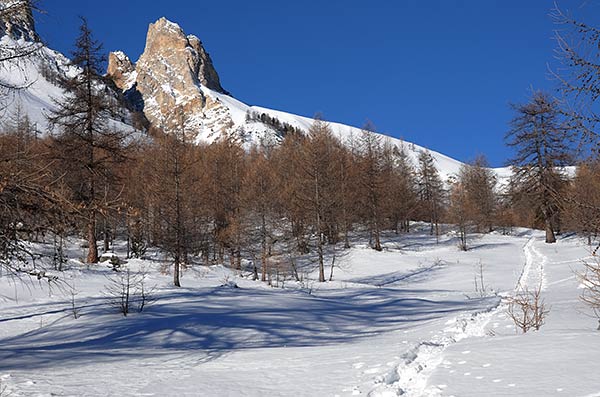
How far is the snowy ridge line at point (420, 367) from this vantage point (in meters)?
4.34

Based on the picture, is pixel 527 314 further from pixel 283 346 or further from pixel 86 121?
pixel 86 121

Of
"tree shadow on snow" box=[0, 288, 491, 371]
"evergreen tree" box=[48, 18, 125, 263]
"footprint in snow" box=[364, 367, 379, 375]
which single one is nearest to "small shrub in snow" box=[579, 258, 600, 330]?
"footprint in snow" box=[364, 367, 379, 375]

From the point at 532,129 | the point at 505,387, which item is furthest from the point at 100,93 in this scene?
the point at 532,129

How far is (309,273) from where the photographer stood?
30.0 metres

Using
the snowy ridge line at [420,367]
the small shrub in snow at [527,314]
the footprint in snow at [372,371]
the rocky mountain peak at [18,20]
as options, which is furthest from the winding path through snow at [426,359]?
the rocky mountain peak at [18,20]

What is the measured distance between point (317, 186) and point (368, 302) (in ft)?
30.8

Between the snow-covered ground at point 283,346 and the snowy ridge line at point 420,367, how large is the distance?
20 mm

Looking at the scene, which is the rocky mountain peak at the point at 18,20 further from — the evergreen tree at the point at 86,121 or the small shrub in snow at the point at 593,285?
the evergreen tree at the point at 86,121

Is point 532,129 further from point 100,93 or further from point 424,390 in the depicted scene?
point 424,390

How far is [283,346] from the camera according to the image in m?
7.85

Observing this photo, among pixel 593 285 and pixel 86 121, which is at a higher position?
pixel 86 121

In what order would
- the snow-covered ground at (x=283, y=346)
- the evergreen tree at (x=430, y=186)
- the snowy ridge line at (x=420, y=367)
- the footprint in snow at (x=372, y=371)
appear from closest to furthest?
the snowy ridge line at (x=420, y=367)
the snow-covered ground at (x=283, y=346)
the footprint in snow at (x=372, y=371)
the evergreen tree at (x=430, y=186)

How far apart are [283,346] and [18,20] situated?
6219mm

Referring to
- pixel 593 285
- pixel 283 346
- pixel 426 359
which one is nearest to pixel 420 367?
pixel 426 359
